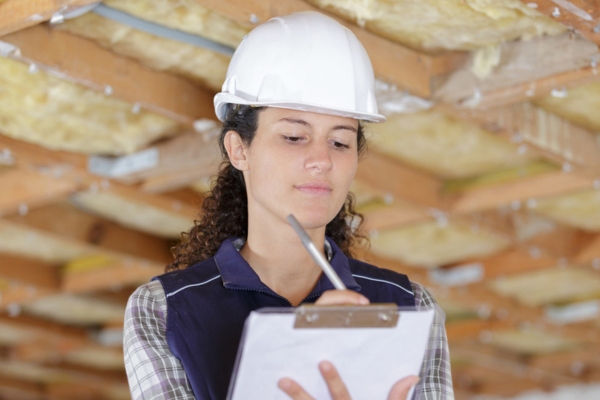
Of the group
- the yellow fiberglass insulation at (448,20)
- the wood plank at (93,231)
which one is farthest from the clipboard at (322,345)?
the wood plank at (93,231)

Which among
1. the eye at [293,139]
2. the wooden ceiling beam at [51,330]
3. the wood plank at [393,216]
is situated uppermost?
the eye at [293,139]

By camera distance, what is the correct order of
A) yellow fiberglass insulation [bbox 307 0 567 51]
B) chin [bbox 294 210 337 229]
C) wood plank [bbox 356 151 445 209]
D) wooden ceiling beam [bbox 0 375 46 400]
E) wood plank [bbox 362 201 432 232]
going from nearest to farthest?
chin [bbox 294 210 337 229]
yellow fiberglass insulation [bbox 307 0 567 51]
wood plank [bbox 356 151 445 209]
wood plank [bbox 362 201 432 232]
wooden ceiling beam [bbox 0 375 46 400]

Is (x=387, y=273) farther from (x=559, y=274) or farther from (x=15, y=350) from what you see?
(x=15, y=350)

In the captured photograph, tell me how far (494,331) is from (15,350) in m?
3.76

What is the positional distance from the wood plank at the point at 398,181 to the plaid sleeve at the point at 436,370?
71.6 inches

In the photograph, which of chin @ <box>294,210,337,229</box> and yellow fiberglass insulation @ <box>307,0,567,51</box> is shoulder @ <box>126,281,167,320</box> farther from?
yellow fiberglass insulation @ <box>307,0,567,51</box>

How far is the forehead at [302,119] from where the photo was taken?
5.55 feet

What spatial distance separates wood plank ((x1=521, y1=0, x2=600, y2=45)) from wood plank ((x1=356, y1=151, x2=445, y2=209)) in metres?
1.26

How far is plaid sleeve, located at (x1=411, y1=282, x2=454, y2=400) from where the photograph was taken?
65.6 inches

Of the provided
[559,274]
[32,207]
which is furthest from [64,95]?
[559,274]

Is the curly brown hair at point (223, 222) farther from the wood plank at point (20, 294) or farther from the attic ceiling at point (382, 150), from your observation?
the wood plank at point (20, 294)

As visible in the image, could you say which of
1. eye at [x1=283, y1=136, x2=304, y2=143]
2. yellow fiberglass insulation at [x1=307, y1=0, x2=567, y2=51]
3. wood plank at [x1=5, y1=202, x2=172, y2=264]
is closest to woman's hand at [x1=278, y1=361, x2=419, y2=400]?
eye at [x1=283, y1=136, x2=304, y2=143]

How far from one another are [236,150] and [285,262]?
250 mm

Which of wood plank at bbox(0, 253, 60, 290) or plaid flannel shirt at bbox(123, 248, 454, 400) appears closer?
plaid flannel shirt at bbox(123, 248, 454, 400)
